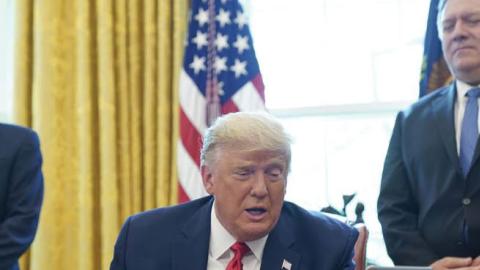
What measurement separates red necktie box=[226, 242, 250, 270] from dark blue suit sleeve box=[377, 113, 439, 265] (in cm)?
77

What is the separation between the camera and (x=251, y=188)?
2.22 metres

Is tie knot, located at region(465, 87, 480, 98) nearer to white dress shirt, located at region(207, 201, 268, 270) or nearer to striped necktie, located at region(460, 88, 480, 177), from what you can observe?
striped necktie, located at region(460, 88, 480, 177)

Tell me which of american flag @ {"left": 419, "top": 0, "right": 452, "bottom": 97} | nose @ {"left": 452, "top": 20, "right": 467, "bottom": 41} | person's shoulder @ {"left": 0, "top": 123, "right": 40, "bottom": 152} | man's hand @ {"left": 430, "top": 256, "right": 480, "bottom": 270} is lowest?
man's hand @ {"left": 430, "top": 256, "right": 480, "bottom": 270}

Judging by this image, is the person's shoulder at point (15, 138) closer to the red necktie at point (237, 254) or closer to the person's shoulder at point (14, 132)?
the person's shoulder at point (14, 132)

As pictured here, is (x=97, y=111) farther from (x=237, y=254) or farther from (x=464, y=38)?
(x=464, y=38)

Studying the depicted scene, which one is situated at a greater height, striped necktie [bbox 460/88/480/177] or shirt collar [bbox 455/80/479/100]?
shirt collar [bbox 455/80/479/100]

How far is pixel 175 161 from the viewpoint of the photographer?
150 inches

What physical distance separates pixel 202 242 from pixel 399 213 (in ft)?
3.10

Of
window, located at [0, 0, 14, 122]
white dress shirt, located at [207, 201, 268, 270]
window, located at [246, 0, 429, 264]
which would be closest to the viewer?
white dress shirt, located at [207, 201, 268, 270]

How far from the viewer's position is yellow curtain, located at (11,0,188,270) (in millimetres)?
3840

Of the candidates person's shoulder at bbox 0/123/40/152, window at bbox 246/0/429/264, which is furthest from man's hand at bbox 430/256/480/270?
person's shoulder at bbox 0/123/40/152

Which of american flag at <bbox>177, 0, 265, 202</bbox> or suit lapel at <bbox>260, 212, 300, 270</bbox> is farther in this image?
american flag at <bbox>177, 0, 265, 202</bbox>

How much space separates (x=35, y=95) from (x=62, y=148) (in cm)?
36

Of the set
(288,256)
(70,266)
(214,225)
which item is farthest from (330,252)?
(70,266)
